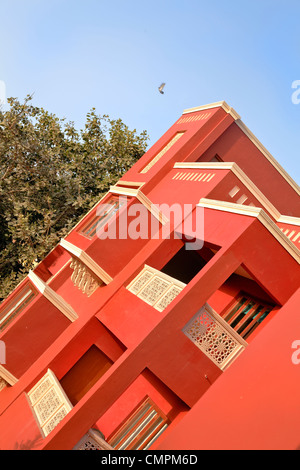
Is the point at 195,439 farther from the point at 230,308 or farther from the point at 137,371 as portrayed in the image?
the point at 230,308

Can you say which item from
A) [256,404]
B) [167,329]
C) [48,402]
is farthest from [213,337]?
[48,402]

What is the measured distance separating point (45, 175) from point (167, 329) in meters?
13.9

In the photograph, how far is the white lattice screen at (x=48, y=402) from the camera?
744 centimetres

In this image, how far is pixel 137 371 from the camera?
21.1 ft

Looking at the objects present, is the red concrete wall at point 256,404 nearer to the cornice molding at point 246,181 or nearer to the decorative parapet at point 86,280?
the cornice molding at point 246,181

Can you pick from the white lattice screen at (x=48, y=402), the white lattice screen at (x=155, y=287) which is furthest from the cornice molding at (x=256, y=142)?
the white lattice screen at (x=48, y=402)

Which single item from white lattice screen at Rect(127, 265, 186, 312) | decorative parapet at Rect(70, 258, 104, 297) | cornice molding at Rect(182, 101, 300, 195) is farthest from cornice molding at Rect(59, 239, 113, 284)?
cornice molding at Rect(182, 101, 300, 195)

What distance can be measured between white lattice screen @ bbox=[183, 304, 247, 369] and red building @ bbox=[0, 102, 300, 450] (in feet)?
0.06

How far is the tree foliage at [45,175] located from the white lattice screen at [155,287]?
8.91m

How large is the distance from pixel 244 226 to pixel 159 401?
3.41 m

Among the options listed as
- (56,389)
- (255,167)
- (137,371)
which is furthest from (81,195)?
(137,371)

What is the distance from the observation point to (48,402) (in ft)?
26.2

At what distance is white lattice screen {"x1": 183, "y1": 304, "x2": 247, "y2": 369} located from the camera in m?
6.97

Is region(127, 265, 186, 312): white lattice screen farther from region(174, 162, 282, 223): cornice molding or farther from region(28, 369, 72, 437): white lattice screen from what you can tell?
region(174, 162, 282, 223): cornice molding
